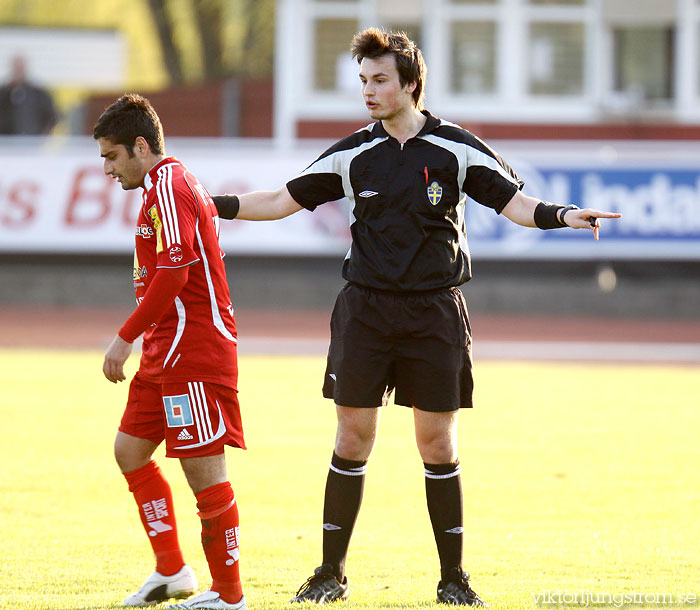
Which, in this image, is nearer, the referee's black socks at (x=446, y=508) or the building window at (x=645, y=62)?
the referee's black socks at (x=446, y=508)

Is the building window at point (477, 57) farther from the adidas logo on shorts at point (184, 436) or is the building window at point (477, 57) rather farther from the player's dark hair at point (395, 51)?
the adidas logo on shorts at point (184, 436)

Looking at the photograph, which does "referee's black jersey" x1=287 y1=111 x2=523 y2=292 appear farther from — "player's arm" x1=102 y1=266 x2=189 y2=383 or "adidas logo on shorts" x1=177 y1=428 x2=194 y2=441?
"adidas logo on shorts" x1=177 y1=428 x2=194 y2=441

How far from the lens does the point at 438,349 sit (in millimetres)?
4926

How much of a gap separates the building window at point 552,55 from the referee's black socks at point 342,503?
17344mm

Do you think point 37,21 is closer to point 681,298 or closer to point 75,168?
point 75,168

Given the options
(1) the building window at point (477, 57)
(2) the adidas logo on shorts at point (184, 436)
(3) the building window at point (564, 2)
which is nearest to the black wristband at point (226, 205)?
(2) the adidas logo on shorts at point (184, 436)

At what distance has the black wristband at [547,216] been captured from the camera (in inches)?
194

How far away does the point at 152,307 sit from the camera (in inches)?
181

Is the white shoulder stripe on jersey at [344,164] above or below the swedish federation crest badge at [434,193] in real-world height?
above

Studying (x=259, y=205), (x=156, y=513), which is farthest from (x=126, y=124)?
(x=156, y=513)

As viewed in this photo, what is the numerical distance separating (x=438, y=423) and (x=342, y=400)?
15.2 inches

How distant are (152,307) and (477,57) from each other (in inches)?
701

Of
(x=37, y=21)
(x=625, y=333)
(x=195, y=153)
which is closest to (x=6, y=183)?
(x=195, y=153)

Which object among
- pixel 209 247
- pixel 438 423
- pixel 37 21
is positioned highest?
pixel 37 21
